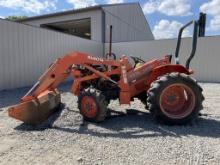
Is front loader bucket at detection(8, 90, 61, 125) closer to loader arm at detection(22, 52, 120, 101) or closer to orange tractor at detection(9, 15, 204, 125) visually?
orange tractor at detection(9, 15, 204, 125)

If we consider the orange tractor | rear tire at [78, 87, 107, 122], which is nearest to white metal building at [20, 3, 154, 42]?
the orange tractor

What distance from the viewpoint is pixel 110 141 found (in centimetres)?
421

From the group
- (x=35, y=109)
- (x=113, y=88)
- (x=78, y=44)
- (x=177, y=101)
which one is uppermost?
(x=78, y=44)

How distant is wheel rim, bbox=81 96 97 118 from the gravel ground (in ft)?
0.62

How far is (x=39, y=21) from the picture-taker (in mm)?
21672

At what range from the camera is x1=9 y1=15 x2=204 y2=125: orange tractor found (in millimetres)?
4996

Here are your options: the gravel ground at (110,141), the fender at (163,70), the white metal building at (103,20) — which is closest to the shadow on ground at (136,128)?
the gravel ground at (110,141)

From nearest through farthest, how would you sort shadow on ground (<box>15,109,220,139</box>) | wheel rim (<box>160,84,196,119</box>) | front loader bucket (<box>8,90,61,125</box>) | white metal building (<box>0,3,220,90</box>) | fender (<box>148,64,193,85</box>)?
shadow on ground (<box>15,109,220,139</box>)
front loader bucket (<box>8,90,61,125</box>)
wheel rim (<box>160,84,196,119</box>)
fender (<box>148,64,193,85</box>)
white metal building (<box>0,3,220,90</box>)

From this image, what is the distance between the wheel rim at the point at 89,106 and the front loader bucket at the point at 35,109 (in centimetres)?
71

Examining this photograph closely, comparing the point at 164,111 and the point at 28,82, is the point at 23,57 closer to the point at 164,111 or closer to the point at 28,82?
the point at 28,82

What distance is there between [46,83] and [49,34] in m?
7.88

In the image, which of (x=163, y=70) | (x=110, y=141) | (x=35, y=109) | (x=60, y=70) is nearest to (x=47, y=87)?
(x=60, y=70)

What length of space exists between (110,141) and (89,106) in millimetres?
1193

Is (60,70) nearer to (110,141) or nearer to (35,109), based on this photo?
(35,109)
